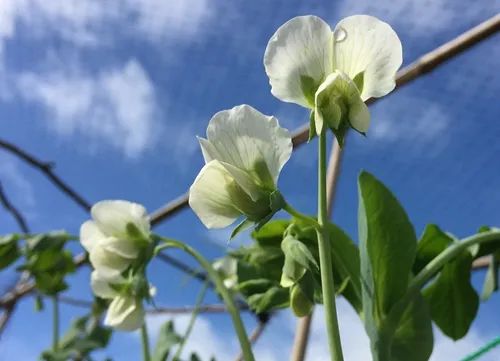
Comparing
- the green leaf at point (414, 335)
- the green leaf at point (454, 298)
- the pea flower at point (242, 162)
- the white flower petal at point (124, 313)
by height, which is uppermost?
the white flower petal at point (124, 313)

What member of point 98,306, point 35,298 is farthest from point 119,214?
point 35,298

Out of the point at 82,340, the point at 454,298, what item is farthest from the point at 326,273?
the point at 82,340

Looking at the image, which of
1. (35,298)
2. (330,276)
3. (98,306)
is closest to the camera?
(330,276)

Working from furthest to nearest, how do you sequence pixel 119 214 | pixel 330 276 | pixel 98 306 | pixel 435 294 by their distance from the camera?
pixel 98 306 → pixel 119 214 → pixel 435 294 → pixel 330 276

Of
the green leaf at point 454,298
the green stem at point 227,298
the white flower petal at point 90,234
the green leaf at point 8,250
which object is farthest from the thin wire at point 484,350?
the green leaf at point 8,250

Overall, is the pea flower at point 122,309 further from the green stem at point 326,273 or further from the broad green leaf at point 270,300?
the green stem at point 326,273

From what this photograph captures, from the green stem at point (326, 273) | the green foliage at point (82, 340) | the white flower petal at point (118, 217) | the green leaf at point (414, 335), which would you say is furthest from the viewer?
the green foliage at point (82, 340)

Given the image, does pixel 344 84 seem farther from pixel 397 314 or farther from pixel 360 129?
pixel 397 314
